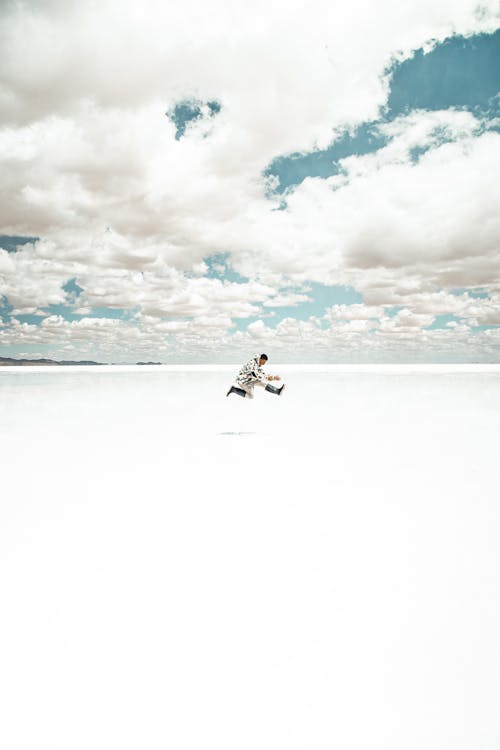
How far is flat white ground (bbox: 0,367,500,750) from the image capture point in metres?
2.64

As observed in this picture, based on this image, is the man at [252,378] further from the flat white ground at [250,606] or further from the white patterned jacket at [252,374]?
the flat white ground at [250,606]

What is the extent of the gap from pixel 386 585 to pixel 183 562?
1.84 meters

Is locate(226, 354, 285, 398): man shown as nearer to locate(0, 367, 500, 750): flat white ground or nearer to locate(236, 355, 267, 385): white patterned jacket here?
locate(236, 355, 267, 385): white patterned jacket

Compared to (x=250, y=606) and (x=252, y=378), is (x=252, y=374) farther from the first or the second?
(x=250, y=606)

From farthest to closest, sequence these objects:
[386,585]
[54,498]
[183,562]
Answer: [54,498], [183,562], [386,585]

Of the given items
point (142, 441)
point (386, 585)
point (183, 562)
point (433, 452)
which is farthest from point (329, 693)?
point (142, 441)

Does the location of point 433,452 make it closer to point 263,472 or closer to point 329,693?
point 263,472

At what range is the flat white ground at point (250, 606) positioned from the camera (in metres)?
2.64

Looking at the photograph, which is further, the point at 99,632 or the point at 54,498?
the point at 54,498

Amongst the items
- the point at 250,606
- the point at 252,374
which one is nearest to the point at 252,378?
the point at 252,374

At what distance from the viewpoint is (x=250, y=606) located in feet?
12.1

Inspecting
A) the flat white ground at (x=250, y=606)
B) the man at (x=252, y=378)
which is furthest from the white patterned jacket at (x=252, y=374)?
the flat white ground at (x=250, y=606)

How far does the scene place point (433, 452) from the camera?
9.27 m

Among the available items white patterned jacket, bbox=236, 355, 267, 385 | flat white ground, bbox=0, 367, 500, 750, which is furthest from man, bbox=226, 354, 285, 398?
flat white ground, bbox=0, 367, 500, 750
